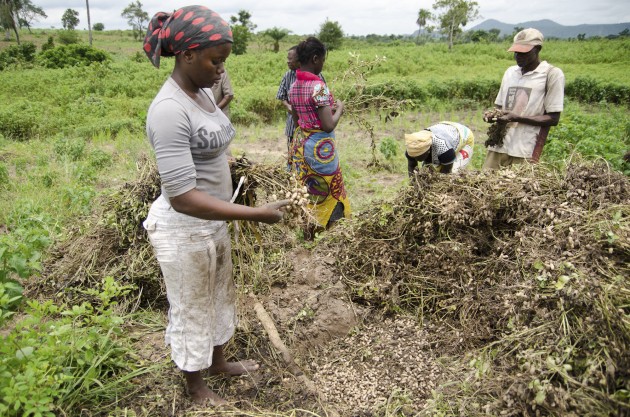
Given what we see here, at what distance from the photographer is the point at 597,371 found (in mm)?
1701

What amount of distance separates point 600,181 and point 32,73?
19.6m

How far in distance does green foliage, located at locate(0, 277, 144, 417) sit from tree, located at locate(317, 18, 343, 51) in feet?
103

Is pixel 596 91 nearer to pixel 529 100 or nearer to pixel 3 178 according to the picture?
pixel 529 100

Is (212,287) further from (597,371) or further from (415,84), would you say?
(415,84)

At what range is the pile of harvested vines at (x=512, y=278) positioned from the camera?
5.86 feet

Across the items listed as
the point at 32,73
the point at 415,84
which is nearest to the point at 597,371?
the point at 415,84

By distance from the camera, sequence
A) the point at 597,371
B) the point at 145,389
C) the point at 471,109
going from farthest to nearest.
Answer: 1. the point at 471,109
2. the point at 145,389
3. the point at 597,371

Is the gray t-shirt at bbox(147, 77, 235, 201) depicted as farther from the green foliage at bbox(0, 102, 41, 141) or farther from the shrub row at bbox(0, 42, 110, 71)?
the shrub row at bbox(0, 42, 110, 71)

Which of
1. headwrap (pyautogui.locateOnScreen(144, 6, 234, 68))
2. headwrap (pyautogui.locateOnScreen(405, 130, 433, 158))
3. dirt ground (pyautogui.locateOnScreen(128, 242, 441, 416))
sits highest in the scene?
headwrap (pyautogui.locateOnScreen(144, 6, 234, 68))

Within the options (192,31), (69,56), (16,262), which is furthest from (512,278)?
(69,56)

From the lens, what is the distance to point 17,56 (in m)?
21.8

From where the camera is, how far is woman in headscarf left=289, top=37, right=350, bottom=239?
3.64 metres

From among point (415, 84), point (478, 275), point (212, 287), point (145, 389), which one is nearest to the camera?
point (212, 287)

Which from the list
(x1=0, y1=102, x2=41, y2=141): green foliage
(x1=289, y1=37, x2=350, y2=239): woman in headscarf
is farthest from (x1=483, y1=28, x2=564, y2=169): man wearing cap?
(x1=0, y1=102, x2=41, y2=141): green foliage
